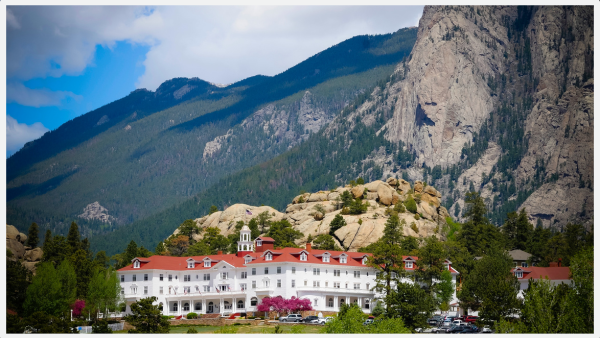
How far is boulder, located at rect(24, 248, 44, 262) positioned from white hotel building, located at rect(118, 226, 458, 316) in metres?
29.1

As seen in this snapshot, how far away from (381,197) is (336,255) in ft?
159

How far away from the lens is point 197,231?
590ft

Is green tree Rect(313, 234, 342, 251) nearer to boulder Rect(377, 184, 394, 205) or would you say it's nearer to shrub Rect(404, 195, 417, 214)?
shrub Rect(404, 195, 417, 214)

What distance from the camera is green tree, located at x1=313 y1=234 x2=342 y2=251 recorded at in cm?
14682

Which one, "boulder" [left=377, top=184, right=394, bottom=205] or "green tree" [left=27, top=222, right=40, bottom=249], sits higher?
"boulder" [left=377, top=184, right=394, bottom=205]

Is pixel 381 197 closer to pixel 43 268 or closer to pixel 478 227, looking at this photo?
pixel 478 227

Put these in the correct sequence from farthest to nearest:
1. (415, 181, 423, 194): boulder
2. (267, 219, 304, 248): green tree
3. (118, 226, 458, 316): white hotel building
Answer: (415, 181, 423, 194): boulder
(267, 219, 304, 248): green tree
(118, 226, 458, 316): white hotel building

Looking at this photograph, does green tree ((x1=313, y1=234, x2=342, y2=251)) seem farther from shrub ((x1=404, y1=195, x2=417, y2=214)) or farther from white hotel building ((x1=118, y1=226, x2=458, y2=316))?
shrub ((x1=404, y1=195, x2=417, y2=214))

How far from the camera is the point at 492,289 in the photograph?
327ft

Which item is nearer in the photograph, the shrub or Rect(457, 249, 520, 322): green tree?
Rect(457, 249, 520, 322): green tree

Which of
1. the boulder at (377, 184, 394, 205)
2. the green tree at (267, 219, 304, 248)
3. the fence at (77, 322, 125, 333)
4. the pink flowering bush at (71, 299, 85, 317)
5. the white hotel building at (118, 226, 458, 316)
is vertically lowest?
the fence at (77, 322, 125, 333)

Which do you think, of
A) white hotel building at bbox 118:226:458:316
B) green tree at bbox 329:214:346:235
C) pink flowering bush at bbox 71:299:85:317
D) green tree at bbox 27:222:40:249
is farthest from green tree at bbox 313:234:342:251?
green tree at bbox 27:222:40:249

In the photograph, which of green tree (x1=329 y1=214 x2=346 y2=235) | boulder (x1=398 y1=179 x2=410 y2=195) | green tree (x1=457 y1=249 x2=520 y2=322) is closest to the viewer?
green tree (x1=457 y1=249 x2=520 y2=322)

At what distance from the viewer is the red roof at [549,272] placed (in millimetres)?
128325
